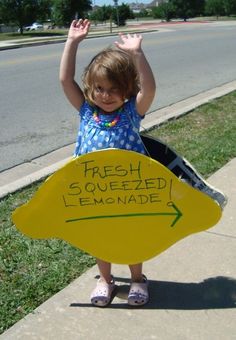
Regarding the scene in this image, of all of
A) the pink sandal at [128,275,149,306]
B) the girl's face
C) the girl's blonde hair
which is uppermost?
the girl's blonde hair

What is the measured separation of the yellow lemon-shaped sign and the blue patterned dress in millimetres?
98

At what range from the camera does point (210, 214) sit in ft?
8.07

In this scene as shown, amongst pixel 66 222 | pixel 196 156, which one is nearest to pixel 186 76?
pixel 196 156

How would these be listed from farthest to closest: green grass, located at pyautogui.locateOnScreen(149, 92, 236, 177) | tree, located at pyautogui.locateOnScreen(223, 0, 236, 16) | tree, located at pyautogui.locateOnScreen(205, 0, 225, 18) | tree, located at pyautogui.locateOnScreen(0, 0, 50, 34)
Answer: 1. tree, located at pyautogui.locateOnScreen(205, 0, 225, 18)
2. tree, located at pyautogui.locateOnScreen(223, 0, 236, 16)
3. tree, located at pyautogui.locateOnScreen(0, 0, 50, 34)
4. green grass, located at pyautogui.locateOnScreen(149, 92, 236, 177)

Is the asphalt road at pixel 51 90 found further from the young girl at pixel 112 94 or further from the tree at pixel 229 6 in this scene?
the tree at pixel 229 6

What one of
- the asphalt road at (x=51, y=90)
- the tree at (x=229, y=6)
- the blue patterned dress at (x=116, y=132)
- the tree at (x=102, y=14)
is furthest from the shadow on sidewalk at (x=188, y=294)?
the tree at (x=229, y=6)

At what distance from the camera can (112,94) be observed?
234cm

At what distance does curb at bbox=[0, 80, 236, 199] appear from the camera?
420cm

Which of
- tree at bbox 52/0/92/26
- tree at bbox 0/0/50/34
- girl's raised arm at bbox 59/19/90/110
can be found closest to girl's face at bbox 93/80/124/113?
girl's raised arm at bbox 59/19/90/110

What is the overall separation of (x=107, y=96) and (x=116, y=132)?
6.8 inches

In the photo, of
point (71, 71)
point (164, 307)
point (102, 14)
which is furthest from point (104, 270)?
point (102, 14)

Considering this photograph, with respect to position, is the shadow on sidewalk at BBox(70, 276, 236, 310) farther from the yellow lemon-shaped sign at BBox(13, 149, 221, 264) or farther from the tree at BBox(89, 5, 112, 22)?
the tree at BBox(89, 5, 112, 22)

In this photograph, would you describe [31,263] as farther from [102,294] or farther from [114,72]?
[114,72]

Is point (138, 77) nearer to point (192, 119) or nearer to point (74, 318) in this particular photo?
point (74, 318)
